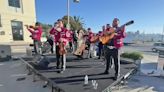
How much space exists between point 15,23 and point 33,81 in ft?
54.7

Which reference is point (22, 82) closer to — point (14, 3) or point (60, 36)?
point (60, 36)

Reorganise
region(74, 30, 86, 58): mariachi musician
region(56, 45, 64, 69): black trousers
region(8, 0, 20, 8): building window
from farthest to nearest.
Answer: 1. region(8, 0, 20, 8): building window
2. region(74, 30, 86, 58): mariachi musician
3. region(56, 45, 64, 69): black trousers

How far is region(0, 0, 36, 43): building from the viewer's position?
20688 mm

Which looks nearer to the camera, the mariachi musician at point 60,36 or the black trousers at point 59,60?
the mariachi musician at point 60,36

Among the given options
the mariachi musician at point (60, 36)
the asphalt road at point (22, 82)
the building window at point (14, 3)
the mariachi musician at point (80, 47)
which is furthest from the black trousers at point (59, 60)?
the building window at point (14, 3)

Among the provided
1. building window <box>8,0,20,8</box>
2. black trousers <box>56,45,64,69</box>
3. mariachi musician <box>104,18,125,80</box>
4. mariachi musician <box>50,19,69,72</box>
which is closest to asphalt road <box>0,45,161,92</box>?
black trousers <box>56,45,64,69</box>

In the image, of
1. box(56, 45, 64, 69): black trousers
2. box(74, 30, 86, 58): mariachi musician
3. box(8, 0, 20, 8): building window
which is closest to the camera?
box(56, 45, 64, 69): black trousers

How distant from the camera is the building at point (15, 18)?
20.7 m

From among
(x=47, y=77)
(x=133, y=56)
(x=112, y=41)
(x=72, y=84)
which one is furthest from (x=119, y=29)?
(x=133, y=56)

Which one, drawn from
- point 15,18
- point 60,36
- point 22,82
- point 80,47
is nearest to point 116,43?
point 60,36

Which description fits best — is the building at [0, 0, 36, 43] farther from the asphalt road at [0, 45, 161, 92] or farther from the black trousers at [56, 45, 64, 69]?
the black trousers at [56, 45, 64, 69]

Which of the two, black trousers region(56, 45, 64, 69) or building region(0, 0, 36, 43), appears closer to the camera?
black trousers region(56, 45, 64, 69)

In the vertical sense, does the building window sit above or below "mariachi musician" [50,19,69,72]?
above

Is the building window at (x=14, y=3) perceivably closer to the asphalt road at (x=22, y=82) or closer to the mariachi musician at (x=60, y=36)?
the asphalt road at (x=22, y=82)
